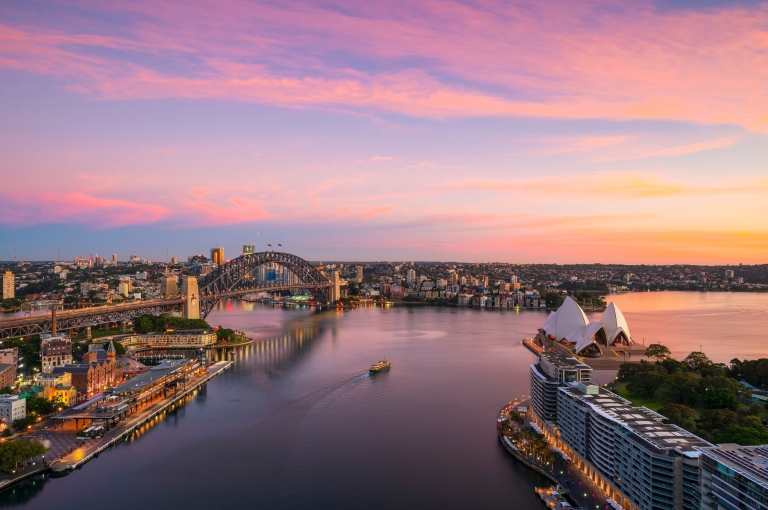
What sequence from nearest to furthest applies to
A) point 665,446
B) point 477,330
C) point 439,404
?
point 665,446, point 439,404, point 477,330

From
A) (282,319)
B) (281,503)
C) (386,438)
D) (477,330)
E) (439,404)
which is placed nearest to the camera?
(281,503)

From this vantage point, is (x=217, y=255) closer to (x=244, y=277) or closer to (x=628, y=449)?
(x=244, y=277)

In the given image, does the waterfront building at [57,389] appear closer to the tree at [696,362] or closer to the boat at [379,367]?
the boat at [379,367]

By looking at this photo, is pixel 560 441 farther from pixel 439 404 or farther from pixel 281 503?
pixel 281 503

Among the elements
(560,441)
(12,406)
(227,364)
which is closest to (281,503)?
(560,441)

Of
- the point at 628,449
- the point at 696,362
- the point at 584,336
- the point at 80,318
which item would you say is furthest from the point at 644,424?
the point at 80,318

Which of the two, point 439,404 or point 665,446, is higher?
point 665,446

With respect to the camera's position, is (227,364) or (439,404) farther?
(227,364)

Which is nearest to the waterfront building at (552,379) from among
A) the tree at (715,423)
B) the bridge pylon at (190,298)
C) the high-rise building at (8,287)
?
the tree at (715,423)
